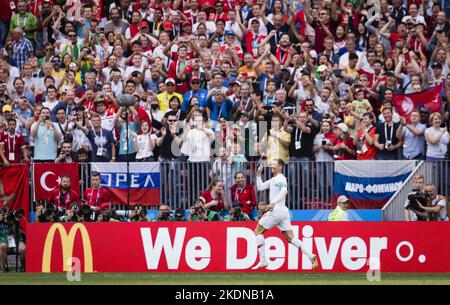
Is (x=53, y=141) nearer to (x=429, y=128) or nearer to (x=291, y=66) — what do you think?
(x=291, y=66)

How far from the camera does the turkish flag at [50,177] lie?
81.0 feet

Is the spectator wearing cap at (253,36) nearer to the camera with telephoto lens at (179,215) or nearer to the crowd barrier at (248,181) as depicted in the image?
the crowd barrier at (248,181)

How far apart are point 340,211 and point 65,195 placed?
5976 mm

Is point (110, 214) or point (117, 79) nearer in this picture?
point (110, 214)

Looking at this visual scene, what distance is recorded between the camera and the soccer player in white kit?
21.8 meters

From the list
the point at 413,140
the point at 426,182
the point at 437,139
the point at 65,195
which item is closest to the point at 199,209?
the point at 65,195

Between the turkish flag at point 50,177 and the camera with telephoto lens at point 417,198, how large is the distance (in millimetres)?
7194

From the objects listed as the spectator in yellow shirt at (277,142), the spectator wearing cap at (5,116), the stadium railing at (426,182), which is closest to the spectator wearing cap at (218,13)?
the spectator in yellow shirt at (277,142)

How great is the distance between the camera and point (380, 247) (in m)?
22.9

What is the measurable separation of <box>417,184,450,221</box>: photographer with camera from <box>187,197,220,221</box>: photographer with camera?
4330mm

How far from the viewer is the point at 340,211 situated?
23.5 meters

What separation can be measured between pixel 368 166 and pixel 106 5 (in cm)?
997

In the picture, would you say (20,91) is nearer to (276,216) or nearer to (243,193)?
(243,193)

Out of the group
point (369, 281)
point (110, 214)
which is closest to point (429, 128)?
point (369, 281)
